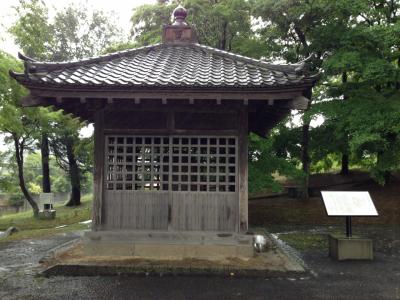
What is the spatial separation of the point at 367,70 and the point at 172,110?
31.2 feet

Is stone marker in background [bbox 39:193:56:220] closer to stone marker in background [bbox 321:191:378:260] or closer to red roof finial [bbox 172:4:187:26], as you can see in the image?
red roof finial [bbox 172:4:187:26]

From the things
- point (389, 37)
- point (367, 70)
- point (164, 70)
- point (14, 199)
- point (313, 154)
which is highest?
point (389, 37)

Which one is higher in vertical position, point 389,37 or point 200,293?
point 389,37

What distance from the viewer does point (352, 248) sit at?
8523 millimetres

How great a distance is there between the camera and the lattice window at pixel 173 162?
8047 mm

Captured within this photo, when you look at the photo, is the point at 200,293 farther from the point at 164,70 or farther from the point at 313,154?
the point at 313,154

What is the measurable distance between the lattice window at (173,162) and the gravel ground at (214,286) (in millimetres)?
2099

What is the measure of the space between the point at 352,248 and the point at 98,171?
19.5ft

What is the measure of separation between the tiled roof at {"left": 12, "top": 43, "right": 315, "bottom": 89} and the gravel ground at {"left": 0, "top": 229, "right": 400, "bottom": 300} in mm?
3481

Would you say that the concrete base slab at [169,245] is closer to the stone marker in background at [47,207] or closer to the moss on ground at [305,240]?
the moss on ground at [305,240]

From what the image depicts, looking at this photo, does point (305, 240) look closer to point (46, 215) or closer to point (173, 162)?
point (173, 162)

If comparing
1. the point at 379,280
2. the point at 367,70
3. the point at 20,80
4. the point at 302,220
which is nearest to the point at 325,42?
the point at 367,70

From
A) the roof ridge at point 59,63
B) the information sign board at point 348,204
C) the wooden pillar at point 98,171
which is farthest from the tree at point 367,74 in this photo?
the wooden pillar at point 98,171

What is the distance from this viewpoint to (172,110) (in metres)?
7.92
